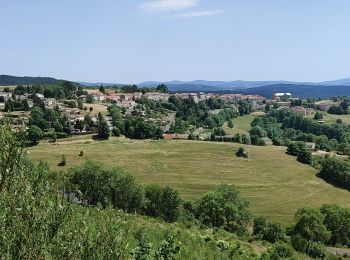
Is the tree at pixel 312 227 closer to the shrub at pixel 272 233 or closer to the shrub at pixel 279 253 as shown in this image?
the shrub at pixel 272 233

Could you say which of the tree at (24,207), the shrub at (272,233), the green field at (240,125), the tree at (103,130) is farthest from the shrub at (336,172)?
the tree at (24,207)

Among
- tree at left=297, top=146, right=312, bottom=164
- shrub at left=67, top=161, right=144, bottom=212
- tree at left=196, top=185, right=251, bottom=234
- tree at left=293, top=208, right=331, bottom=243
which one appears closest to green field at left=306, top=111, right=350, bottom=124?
tree at left=297, top=146, right=312, bottom=164

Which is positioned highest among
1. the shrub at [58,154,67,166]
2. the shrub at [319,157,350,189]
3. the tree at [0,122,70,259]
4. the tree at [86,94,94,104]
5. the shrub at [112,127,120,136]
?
the tree at [0,122,70,259]

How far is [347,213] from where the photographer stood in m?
57.2

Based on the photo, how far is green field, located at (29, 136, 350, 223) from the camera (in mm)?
76938

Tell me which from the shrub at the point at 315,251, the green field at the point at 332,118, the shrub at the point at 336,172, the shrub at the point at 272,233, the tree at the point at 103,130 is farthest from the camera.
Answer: the green field at the point at 332,118

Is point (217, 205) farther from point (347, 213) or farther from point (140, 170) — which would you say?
point (140, 170)

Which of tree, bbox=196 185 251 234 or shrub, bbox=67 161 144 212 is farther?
shrub, bbox=67 161 144 212

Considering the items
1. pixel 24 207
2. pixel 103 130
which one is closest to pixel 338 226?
pixel 24 207

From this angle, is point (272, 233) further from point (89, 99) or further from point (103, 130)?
point (89, 99)

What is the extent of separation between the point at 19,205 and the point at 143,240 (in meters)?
14.4

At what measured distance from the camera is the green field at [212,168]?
76.9 m

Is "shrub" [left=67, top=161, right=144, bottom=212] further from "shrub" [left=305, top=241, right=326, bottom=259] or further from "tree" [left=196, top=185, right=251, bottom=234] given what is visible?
"shrub" [left=305, top=241, right=326, bottom=259]

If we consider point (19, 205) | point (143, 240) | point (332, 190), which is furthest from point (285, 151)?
point (19, 205)
